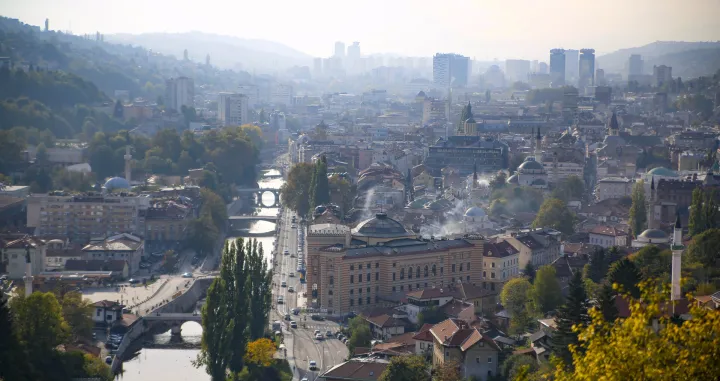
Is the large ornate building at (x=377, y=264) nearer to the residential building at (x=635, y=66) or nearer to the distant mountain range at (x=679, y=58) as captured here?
the distant mountain range at (x=679, y=58)

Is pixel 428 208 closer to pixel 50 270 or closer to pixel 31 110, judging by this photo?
pixel 50 270

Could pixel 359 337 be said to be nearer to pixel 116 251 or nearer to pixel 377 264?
pixel 377 264

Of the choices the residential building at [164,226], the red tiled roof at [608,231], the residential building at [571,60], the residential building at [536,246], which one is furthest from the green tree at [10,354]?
the residential building at [571,60]

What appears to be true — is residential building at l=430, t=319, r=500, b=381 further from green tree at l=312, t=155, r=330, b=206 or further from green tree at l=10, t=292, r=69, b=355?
green tree at l=312, t=155, r=330, b=206

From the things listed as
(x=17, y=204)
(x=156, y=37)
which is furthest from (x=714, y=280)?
(x=156, y=37)

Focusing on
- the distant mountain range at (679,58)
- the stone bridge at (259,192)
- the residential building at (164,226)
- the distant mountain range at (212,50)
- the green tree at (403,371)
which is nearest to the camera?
the green tree at (403,371)

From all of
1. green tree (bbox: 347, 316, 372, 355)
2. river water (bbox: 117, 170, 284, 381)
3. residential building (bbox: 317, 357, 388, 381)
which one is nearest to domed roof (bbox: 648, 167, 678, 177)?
river water (bbox: 117, 170, 284, 381)
